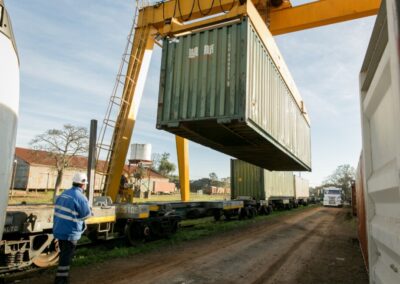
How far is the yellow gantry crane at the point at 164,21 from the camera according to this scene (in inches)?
433

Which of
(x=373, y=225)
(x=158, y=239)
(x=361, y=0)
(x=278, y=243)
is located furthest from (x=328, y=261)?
(x=361, y=0)

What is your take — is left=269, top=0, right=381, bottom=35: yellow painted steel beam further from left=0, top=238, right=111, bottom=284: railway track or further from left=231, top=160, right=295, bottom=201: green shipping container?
left=0, top=238, right=111, bottom=284: railway track

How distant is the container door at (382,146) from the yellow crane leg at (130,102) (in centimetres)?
899

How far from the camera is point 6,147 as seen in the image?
293 cm

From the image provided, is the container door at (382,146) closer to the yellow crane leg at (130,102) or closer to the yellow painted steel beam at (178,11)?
the yellow crane leg at (130,102)

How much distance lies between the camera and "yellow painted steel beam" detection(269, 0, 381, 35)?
36.0ft

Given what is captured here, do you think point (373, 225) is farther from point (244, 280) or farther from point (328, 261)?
point (328, 261)

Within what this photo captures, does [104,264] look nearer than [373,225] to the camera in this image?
No

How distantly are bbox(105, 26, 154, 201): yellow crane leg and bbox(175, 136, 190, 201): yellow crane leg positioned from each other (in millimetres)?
3674

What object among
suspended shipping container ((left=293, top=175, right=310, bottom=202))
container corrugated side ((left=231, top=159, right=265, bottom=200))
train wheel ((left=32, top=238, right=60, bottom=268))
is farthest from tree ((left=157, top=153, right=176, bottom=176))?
train wheel ((left=32, top=238, right=60, bottom=268))

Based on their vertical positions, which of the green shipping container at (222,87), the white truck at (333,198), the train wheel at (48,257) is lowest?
the train wheel at (48,257)

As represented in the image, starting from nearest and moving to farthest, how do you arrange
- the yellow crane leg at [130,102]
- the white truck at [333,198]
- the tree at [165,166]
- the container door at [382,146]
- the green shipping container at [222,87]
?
the container door at [382,146], the green shipping container at [222,87], the yellow crane leg at [130,102], the white truck at [333,198], the tree at [165,166]

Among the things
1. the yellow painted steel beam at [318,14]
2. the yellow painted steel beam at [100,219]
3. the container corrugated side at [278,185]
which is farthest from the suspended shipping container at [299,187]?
the yellow painted steel beam at [100,219]

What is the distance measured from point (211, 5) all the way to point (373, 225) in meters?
10.6
